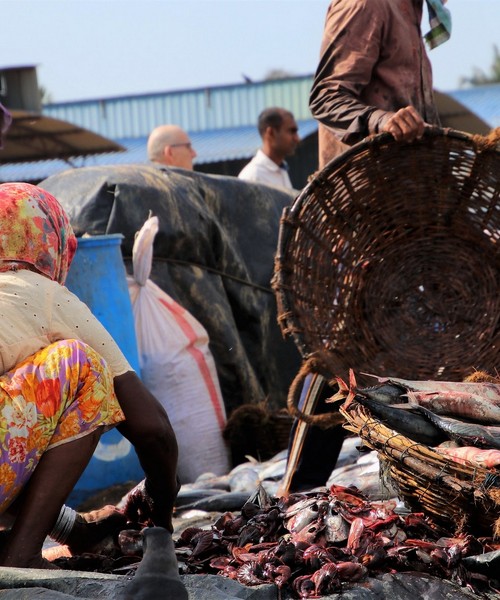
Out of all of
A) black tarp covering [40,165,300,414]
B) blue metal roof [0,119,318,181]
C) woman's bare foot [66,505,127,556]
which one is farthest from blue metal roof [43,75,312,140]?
woman's bare foot [66,505,127,556]

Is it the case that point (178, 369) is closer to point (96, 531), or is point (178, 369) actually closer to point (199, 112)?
point (96, 531)

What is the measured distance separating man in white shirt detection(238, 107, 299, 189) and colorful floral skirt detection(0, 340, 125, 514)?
19.0 ft

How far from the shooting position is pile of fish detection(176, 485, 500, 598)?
10.3ft

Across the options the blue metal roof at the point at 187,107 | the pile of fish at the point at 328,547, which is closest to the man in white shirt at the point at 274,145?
the pile of fish at the point at 328,547

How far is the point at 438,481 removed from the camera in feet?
10.8

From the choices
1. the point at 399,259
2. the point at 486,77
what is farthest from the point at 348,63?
the point at 486,77

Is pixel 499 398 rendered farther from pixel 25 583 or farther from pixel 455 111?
pixel 455 111

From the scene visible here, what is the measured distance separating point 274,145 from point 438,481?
6.12 meters

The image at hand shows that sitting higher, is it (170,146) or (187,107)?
(170,146)

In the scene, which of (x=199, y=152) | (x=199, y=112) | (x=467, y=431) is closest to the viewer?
(x=467, y=431)

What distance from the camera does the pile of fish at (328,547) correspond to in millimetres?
3139

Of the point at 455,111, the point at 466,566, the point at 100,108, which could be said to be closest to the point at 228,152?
the point at 455,111

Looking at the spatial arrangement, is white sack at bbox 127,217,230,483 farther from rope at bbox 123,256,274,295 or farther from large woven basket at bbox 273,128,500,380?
large woven basket at bbox 273,128,500,380

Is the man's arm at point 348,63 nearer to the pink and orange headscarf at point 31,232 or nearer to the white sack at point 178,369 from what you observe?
the pink and orange headscarf at point 31,232
